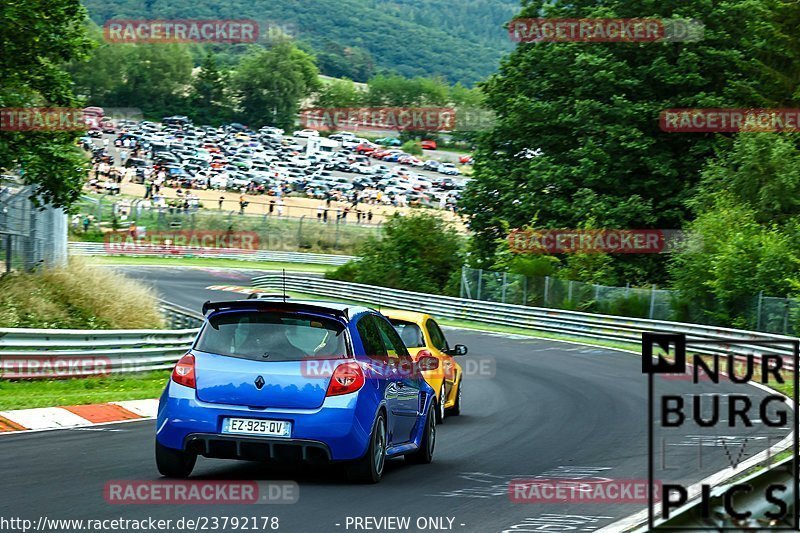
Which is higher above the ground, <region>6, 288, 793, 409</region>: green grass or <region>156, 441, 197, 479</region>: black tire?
<region>156, 441, 197, 479</region>: black tire

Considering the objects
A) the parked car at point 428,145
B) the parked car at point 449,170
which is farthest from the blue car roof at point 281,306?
the parked car at point 428,145

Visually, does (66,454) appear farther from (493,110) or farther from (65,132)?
(493,110)

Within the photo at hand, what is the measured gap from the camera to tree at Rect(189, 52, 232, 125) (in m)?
163

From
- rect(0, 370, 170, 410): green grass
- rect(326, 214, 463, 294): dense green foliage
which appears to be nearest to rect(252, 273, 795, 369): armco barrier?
rect(326, 214, 463, 294): dense green foliage

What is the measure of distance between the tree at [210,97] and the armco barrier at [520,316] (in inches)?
4278

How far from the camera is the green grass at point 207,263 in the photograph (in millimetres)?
69125

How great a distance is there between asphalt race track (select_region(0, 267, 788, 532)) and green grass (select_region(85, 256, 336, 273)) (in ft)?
164

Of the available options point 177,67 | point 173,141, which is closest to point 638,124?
point 173,141

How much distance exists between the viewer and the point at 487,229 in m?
51.4

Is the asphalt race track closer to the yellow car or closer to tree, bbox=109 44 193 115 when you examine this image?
the yellow car

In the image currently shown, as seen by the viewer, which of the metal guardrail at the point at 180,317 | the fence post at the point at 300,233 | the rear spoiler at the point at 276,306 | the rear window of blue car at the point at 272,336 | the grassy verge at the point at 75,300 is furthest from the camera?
the fence post at the point at 300,233

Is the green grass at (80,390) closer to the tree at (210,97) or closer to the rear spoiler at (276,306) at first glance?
the rear spoiler at (276,306)

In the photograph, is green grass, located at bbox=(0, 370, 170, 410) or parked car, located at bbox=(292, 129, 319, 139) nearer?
green grass, located at bbox=(0, 370, 170, 410)

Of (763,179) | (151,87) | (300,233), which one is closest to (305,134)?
(151,87)
